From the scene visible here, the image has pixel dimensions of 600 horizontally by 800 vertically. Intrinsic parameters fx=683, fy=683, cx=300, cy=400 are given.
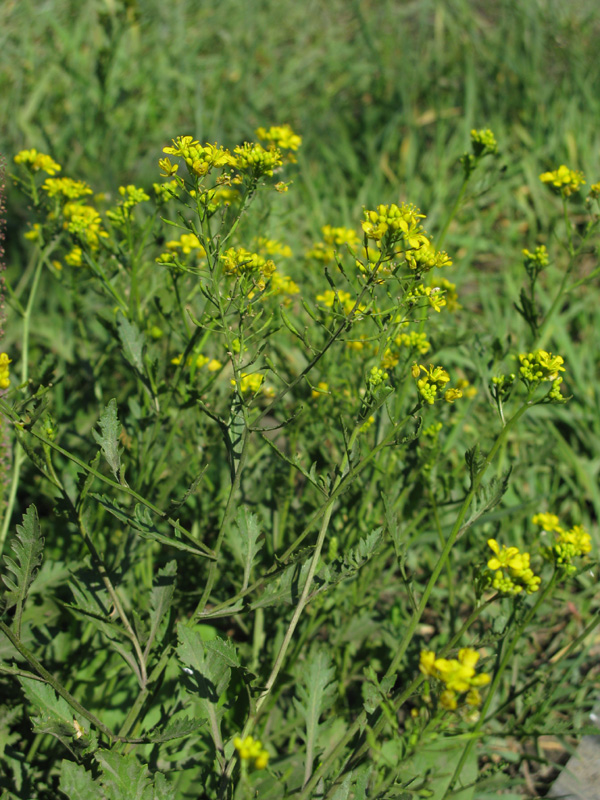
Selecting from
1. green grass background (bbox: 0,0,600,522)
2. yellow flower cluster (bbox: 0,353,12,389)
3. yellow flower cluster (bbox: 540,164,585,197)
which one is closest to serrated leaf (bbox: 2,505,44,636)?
yellow flower cluster (bbox: 0,353,12,389)

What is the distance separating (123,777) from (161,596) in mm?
450

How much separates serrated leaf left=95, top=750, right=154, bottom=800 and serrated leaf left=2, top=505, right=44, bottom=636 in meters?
0.38

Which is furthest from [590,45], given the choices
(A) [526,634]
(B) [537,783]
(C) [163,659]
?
(C) [163,659]

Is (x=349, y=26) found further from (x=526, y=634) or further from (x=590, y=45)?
(x=526, y=634)

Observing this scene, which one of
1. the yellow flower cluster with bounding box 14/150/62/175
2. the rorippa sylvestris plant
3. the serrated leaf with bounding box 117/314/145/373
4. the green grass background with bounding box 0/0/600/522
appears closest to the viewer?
the rorippa sylvestris plant

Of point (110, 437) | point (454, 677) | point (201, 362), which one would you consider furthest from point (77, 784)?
point (201, 362)

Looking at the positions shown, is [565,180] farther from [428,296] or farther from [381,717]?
[381,717]

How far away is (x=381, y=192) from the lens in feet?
16.5

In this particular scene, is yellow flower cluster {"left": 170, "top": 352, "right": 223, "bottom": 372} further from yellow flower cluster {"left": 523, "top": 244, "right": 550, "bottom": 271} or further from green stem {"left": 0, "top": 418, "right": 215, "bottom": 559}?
yellow flower cluster {"left": 523, "top": 244, "right": 550, "bottom": 271}

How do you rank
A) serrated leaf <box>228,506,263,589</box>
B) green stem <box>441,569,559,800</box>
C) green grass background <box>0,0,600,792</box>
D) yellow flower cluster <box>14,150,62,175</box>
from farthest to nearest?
Answer: green grass background <box>0,0,600,792</box> → yellow flower cluster <box>14,150,62,175</box> → serrated leaf <box>228,506,263,589</box> → green stem <box>441,569,559,800</box>

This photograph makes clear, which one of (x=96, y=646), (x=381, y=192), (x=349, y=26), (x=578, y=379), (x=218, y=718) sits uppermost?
(x=349, y=26)

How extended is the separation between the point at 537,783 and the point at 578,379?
82.5 inches

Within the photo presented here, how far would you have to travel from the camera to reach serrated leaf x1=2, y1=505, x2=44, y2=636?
5.25ft

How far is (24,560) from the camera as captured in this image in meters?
1.63
